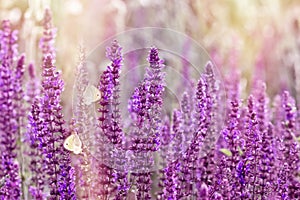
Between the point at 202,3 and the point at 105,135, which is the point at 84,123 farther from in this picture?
the point at 202,3

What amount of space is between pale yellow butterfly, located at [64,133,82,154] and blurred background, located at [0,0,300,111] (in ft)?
8.68

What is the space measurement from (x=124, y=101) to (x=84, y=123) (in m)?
1.88

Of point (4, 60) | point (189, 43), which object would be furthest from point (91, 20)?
point (4, 60)

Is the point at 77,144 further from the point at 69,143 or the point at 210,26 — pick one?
the point at 210,26

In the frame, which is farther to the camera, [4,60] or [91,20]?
[91,20]

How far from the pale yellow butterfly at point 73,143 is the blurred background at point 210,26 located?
264 centimetres

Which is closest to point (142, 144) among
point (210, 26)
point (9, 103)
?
point (9, 103)

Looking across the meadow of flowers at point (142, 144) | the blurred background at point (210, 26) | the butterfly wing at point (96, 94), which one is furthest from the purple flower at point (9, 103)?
the blurred background at point (210, 26)

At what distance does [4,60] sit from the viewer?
3.62 metres

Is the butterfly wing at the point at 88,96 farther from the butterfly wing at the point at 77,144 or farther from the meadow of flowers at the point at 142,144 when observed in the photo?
the butterfly wing at the point at 77,144

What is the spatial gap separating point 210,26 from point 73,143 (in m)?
5.01

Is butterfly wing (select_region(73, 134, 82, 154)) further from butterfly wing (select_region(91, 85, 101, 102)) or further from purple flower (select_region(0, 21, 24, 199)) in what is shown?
purple flower (select_region(0, 21, 24, 199))

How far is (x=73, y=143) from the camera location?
285cm

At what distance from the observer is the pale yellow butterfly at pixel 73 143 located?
2.79 metres
